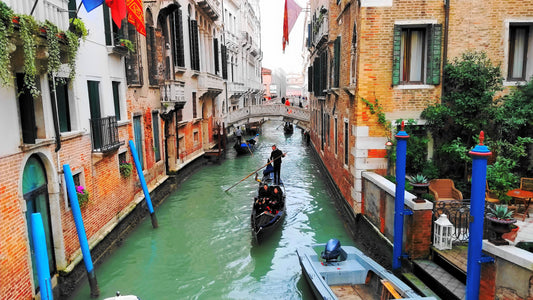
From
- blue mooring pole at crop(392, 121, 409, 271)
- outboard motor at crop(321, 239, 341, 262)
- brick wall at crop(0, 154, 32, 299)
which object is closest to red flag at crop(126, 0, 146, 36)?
brick wall at crop(0, 154, 32, 299)

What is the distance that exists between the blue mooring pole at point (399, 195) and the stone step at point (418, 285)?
35 cm

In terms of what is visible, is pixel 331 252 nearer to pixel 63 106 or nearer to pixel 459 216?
pixel 459 216

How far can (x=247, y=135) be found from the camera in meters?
32.0

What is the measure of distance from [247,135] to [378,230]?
82.0 ft

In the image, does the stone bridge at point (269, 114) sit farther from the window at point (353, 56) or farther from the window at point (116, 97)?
the window at point (353, 56)

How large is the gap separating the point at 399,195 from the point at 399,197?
4cm

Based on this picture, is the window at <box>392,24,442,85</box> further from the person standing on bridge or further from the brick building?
the person standing on bridge

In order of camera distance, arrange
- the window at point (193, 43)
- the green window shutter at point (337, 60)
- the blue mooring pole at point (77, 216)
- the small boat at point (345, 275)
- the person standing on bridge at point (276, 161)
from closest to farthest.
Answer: the small boat at point (345, 275), the blue mooring pole at point (77, 216), the green window shutter at point (337, 60), the person standing on bridge at point (276, 161), the window at point (193, 43)

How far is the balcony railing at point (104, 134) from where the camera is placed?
7.71m

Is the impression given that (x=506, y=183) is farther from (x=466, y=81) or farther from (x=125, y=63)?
(x=125, y=63)

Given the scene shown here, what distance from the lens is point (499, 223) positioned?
4176mm

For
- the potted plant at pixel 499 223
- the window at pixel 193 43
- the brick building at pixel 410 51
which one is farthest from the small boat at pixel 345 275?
the window at pixel 193 43

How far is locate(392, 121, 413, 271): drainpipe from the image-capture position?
6.01 meters

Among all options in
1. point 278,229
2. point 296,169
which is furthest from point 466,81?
point 296,169
